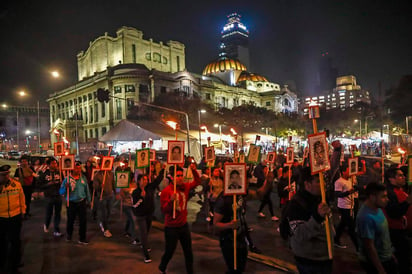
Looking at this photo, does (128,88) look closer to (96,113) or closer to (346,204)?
(96,113)

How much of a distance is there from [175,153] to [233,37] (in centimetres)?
14704

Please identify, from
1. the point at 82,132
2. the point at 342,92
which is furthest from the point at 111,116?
the point at 342,92

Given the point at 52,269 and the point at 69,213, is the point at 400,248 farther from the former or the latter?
the point at 69,213


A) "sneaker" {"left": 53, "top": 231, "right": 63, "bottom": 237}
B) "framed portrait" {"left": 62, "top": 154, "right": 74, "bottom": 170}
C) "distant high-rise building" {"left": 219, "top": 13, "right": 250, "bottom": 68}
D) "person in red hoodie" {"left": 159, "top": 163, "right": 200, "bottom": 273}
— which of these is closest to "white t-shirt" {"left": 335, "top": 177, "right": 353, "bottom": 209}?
"person in red hoodie" {"left": 159, "top": 163, "right": 200, "bottom": 273}

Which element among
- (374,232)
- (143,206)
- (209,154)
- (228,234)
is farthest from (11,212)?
(374,232)

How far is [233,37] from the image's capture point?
471 feet

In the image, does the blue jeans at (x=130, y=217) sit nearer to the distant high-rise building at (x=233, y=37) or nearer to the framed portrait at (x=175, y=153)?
the framed portrait at (x=175, y=153)

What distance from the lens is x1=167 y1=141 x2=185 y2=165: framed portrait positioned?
5407mm

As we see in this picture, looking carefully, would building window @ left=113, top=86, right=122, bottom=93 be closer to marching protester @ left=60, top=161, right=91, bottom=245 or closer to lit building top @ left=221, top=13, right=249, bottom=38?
marching protester @ left=60, top=161, right=91, bottom=245

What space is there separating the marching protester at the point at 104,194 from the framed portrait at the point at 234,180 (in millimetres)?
4369

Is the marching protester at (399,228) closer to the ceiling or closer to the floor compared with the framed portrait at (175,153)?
closer to the floor

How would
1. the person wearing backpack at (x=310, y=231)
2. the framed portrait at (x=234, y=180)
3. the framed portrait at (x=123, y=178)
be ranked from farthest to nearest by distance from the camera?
the framed portrait at (x=123, y=178) → the framed portrait at (x=234, y=180) → the person wearing backpack at (x=310, y=231)

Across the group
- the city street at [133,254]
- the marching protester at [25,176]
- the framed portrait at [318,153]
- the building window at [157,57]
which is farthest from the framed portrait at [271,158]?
the building window at [157,57]

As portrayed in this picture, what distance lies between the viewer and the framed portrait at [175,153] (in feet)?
17.7
